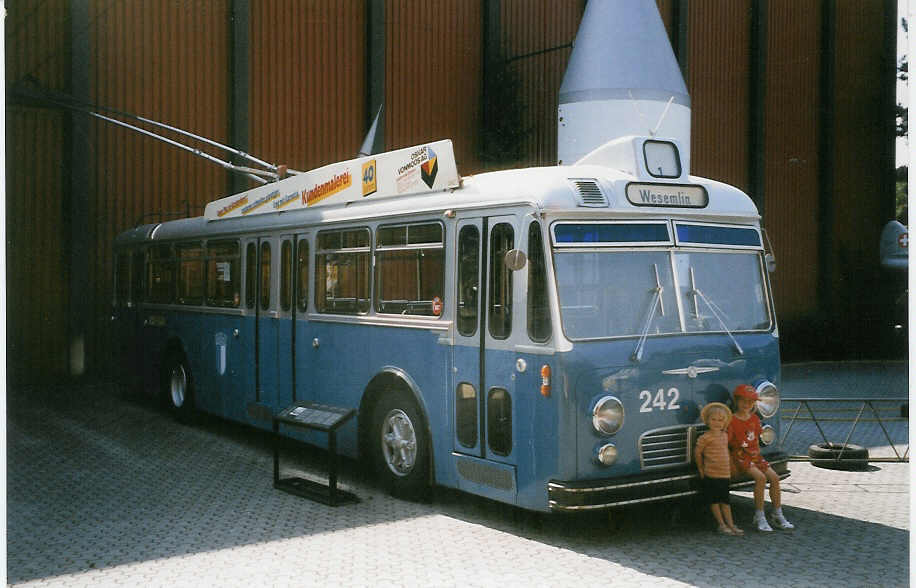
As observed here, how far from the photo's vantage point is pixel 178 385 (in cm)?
1305

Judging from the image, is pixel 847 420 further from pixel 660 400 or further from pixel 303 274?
pixel 303 274

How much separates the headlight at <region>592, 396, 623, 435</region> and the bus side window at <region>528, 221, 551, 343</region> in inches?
24.1

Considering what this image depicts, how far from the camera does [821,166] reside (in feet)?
93.4

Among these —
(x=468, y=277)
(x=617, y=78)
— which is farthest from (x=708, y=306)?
(x=617, y=78)

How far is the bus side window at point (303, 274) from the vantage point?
9.98 meters

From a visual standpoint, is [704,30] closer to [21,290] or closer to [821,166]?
[821,166]

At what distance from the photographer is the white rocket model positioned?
16953 mm

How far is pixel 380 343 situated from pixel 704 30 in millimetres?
19762

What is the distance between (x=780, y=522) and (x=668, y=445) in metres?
1.23

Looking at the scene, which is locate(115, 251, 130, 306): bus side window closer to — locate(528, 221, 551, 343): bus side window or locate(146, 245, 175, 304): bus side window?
locate(146, 245, 175, 304): bus side window

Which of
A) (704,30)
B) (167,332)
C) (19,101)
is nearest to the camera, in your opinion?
(167,332)

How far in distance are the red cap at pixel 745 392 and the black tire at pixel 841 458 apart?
361 centimetres

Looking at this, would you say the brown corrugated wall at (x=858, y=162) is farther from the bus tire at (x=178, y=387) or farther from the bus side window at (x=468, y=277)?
the bus side window at (x=468, y=277)

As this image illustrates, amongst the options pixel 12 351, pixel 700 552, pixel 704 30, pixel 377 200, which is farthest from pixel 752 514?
pixel 704 30
